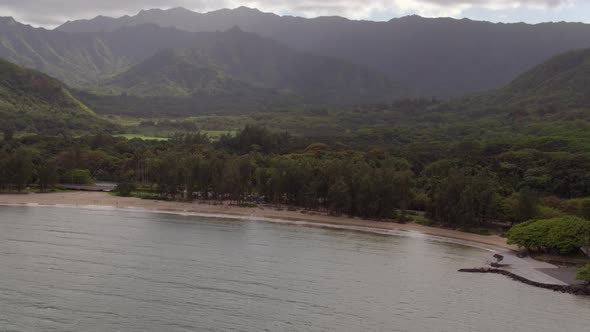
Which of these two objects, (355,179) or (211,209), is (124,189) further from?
(355,179)

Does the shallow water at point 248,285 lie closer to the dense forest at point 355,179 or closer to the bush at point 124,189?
the dense forest at point 355,179

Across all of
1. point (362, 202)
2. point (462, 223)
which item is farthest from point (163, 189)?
point (462, 223)

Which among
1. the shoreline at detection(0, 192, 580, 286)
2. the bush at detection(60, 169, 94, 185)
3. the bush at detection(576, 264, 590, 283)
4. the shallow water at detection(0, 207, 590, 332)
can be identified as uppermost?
the bush at detection(60, 169, 94, 185)

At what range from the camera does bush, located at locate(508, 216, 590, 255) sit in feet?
201

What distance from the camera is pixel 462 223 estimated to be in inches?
3159

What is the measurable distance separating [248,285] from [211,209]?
143 ft

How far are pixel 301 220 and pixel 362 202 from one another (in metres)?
9.14

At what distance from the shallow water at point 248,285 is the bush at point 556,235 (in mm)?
4559

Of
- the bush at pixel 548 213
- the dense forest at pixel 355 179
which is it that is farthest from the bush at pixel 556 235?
the dense forest at pixel 355 179

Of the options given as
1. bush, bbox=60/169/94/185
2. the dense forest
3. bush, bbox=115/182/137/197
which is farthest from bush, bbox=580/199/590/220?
bush, bbox=60/169/94/185

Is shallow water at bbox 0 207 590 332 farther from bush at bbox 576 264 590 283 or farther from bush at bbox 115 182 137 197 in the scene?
bush at bbox 115 182 137 197

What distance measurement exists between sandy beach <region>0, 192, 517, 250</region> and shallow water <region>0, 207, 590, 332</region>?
23.9 feet

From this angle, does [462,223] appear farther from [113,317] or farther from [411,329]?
[113,317]

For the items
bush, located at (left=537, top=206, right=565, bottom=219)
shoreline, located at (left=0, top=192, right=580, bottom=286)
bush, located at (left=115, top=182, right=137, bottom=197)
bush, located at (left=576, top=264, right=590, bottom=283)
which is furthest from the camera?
bush, located at (left=115, top=182, right=137, bottom=197)
